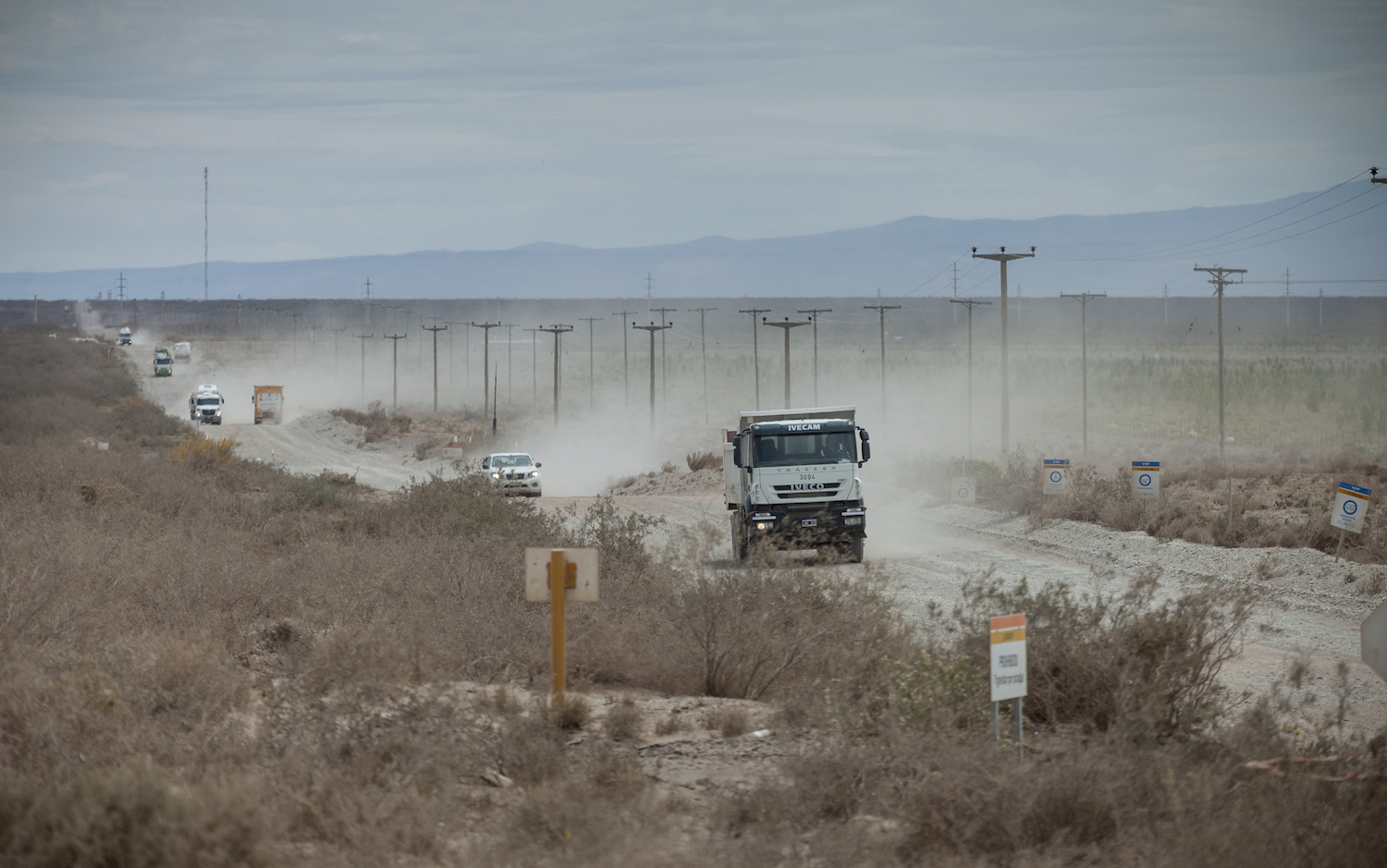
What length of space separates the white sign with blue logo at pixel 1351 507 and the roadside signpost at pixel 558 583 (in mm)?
16242

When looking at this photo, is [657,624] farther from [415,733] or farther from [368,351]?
[368,351]

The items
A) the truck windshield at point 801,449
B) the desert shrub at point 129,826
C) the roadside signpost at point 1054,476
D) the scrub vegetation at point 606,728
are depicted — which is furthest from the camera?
the roadside signpost at point 1054,476

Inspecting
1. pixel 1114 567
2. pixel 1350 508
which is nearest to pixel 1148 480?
pixel 1114 567

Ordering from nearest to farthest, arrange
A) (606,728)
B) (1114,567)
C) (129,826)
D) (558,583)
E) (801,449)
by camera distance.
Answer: (129,826)
(558,583)
(606,728)
(1114,567)
(801,449)

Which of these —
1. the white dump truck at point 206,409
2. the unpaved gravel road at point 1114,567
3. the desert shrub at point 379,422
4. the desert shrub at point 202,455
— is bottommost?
the unpaved gravel road at point 1114,567

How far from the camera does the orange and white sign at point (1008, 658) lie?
730 cm

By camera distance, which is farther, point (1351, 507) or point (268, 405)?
point (268, 405)

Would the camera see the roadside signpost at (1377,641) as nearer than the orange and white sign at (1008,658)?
Yes

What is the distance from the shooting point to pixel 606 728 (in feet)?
28.6

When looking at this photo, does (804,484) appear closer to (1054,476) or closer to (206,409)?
(1054,476)

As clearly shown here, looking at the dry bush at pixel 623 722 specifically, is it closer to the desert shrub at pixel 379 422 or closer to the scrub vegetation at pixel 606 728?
the scrub vegetation at pixel 606 728

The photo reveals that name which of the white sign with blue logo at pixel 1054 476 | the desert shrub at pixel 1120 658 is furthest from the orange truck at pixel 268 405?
the desert shrub at pixel 1120 658

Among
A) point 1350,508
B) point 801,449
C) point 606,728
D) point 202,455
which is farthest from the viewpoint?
point 202,455

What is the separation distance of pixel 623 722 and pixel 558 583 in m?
1.21
